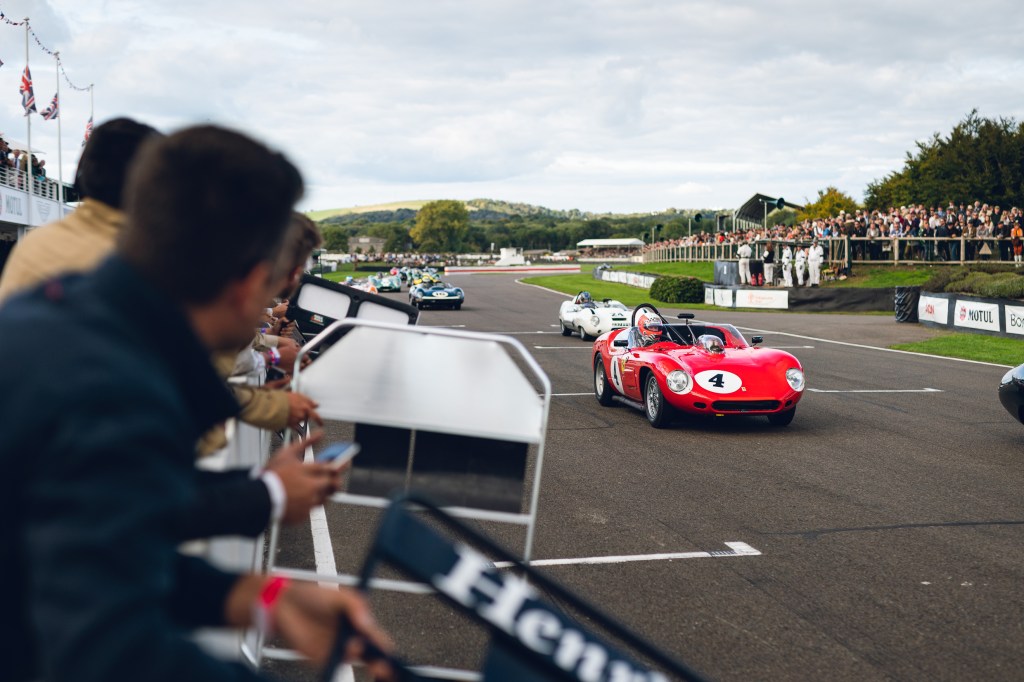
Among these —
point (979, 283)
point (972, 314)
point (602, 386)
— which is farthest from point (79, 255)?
point (979, 283)

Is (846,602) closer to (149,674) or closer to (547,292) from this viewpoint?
(149,674)

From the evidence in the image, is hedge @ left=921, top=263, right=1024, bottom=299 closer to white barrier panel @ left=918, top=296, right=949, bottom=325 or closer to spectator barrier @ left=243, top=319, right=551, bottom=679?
white barrier panel @ left=918, top=296, right=949, bottom=325

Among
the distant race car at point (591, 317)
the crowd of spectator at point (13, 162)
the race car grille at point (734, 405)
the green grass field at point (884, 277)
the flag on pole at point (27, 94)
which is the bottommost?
the race car grille at point (734, 405)

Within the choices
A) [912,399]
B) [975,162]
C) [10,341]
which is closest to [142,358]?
[10,341]

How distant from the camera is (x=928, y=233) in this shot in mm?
37312

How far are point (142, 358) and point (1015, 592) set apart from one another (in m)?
5.53

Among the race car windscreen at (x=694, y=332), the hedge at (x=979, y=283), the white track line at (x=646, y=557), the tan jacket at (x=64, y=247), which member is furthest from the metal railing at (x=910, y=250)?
the tan jacket at (x=64, y=247)

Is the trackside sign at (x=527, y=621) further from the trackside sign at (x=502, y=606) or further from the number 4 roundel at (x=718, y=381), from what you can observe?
the number 4 roundel at (x=718, y=381)

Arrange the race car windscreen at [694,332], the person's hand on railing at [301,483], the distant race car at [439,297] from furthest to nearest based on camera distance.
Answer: the distant race car at [439,297] < the race car windscreen at [694,332] < the person's hand on railing at [301,483]

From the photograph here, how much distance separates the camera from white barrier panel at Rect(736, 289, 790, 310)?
35625 millimetres

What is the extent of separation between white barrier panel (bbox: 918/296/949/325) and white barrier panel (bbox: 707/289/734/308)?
1003cm

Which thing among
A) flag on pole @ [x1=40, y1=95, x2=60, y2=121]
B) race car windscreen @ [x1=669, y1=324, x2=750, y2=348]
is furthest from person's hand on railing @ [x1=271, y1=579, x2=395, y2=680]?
flag on pole @ [x1=40, y1=95, x2=60, y2=121]

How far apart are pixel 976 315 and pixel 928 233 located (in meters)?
13.6

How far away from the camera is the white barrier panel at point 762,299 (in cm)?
3562
